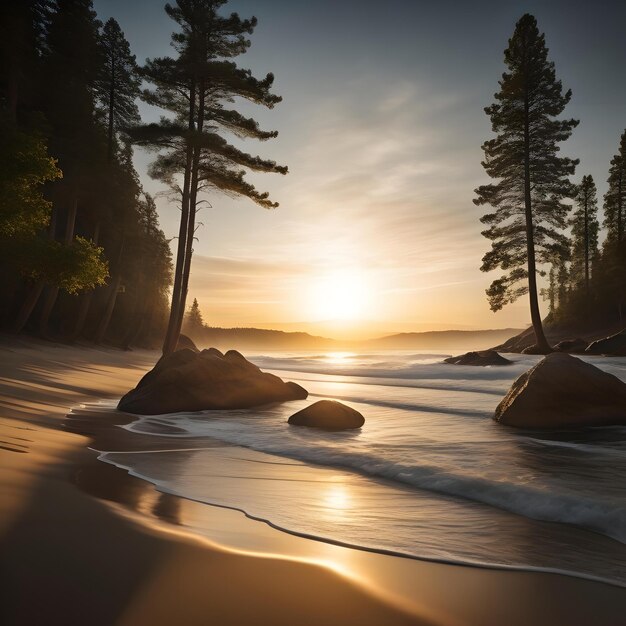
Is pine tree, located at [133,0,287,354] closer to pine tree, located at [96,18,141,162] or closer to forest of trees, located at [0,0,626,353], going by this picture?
forest of trees, located at [0,0,626,353]

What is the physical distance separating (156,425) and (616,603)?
18.0ft

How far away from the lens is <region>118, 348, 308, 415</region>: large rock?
292 inches

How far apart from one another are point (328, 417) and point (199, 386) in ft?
8.63

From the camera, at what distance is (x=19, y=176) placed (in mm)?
10789

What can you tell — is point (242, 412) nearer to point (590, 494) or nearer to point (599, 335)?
point (590, 494)

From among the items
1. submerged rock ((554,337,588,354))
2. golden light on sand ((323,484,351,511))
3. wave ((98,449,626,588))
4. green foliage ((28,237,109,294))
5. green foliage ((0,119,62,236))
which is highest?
green foliage ((0,119,62,236))

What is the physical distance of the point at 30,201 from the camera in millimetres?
11219

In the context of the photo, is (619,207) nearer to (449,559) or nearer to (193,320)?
(449,559)

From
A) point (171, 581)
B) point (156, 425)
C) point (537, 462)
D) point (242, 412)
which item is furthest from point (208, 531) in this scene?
point (242, 412)

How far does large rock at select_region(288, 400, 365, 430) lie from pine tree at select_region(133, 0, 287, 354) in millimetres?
10032

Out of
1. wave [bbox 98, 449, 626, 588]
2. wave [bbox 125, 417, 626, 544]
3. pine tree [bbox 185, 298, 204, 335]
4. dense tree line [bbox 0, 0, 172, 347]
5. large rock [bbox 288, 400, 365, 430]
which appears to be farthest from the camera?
pine tree [bbox 185, 298, 204, 335]

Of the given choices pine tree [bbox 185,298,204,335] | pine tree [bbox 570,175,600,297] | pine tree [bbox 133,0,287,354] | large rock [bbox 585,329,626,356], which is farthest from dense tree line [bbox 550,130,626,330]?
pine tree [bbox 185,298,204,335]

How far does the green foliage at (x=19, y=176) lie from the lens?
10617 mm

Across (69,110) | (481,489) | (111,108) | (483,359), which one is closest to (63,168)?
(69,110)
